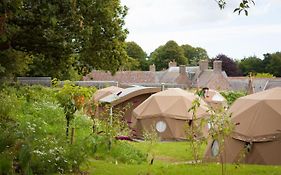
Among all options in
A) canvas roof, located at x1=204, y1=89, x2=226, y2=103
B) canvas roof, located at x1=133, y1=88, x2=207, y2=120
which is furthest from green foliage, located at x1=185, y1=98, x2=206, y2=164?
canvas roof, located at x1=204, y1=89, x2=226, y2=103

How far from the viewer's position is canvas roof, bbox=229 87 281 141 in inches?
630

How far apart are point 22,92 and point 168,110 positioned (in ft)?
28.2

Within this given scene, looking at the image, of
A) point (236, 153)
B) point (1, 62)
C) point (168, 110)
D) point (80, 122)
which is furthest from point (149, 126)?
point (1, 62)

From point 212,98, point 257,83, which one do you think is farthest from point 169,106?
point 257,83

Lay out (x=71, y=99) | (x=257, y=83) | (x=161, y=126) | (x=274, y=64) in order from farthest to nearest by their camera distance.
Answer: (x=274, y=64), (x=257, y=83), (x=161, y=126), (x=71, y=99)

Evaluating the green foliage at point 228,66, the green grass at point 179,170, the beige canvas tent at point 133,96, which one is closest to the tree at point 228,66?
the green foliage at point 228,66

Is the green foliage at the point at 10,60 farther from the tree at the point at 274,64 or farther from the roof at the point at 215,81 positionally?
the tree at the point at 274,64

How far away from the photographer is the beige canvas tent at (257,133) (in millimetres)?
15867

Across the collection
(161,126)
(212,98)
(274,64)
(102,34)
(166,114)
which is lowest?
(161,126)

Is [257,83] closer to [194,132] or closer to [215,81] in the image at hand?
[215,81]

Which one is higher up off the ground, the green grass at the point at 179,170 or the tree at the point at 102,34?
the tree at the point at 102,34

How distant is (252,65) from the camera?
3925 inches

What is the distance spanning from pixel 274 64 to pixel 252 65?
8.05 m

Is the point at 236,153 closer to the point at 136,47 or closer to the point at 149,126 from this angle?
the point at 149,126
